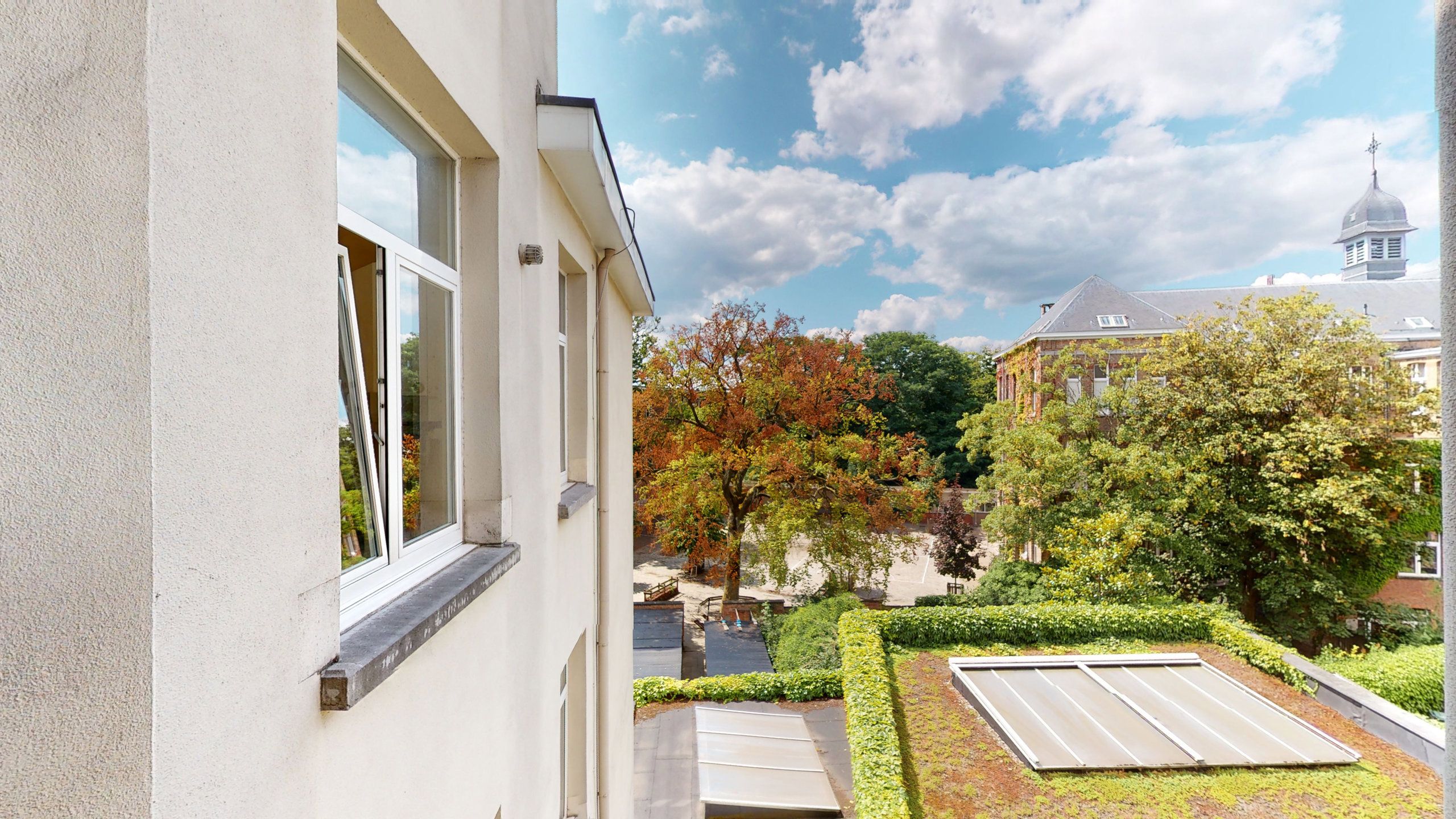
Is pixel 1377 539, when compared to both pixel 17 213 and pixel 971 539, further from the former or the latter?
pixel 17 213

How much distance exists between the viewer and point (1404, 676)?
11.9 metres

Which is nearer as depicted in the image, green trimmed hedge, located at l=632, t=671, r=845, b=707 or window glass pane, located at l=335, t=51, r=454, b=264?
window glass pane, located at l=335, t=51, r=454, b=264

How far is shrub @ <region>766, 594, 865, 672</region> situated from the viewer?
13211 millimetres

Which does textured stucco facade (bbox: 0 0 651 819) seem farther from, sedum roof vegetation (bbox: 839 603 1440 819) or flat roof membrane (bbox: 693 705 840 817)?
sedum roof vegetation (bbox: 839 603 1440 819)

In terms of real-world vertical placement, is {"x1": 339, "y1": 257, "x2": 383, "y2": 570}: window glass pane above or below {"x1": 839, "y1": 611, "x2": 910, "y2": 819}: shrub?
above

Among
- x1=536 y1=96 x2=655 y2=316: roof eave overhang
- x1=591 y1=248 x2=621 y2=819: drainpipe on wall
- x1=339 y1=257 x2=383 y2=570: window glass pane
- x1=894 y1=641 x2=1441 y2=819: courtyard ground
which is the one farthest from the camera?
x1=894 y1=641 x2=1441 y2=819: courtyard ground

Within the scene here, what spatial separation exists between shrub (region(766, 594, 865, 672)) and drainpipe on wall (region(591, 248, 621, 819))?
8549 millimetres

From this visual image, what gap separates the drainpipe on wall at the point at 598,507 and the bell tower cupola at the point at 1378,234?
4674cm

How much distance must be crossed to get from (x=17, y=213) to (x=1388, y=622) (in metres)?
24.2

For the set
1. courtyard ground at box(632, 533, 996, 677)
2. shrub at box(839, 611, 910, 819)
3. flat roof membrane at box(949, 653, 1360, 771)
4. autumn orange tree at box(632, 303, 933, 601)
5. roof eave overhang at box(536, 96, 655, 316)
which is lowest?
courtyard ground at box(632, 533, 996, 677)

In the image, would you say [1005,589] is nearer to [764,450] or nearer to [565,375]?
[764,450]

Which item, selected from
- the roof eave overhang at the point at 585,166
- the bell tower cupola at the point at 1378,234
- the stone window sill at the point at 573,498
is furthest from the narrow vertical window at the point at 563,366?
the bell tower cupola at the point at 1378,234

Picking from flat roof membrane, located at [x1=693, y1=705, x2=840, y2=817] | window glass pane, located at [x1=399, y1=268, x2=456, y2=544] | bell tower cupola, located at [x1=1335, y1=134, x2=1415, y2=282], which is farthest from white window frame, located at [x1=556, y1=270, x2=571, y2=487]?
bell tower cupola, located at [x1=1335, y1=134, x2=1415, y2=282]

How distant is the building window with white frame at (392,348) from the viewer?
1.68 metres
